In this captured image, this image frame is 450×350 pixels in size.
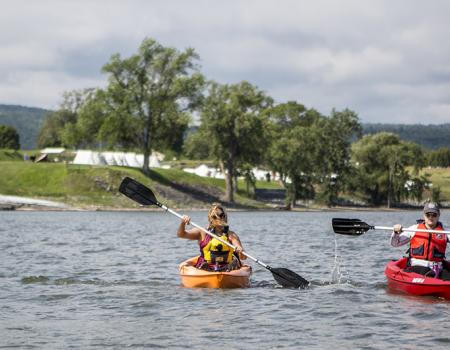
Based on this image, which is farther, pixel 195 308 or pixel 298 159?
pixel 298 159

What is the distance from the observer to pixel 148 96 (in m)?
Answer: 74.9

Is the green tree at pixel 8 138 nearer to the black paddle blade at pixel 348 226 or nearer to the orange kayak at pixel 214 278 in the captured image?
the orange kayak at pixel 214 278

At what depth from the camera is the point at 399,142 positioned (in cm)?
9506

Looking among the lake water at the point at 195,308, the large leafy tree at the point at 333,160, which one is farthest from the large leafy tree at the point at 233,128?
the lake water at the point at 195,308

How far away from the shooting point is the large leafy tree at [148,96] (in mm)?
73875

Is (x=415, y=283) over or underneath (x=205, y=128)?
underneath

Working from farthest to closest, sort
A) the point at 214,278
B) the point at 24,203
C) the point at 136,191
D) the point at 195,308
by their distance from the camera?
1. the point at 24,203
2. the point at 136,191
3. the point at 214,278
4. the point at 195,308

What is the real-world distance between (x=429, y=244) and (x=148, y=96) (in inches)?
2403

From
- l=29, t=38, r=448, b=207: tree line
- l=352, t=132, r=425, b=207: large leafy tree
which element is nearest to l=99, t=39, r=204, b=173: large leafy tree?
l=29, t=38, r=448, b=207: tree line

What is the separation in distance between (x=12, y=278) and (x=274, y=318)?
7817 millimetres

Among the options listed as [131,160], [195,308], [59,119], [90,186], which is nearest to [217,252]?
[195,308]

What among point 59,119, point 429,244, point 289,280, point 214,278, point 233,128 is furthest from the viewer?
point 59,119

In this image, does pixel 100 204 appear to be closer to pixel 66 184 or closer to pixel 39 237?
pixel 66 184

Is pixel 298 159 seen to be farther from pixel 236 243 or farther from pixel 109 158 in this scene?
pixel 236 243
